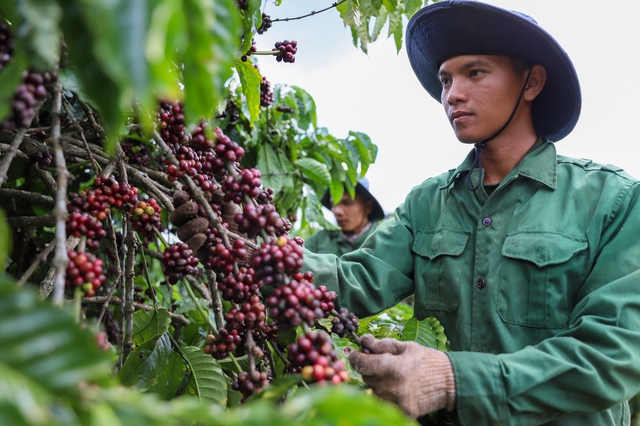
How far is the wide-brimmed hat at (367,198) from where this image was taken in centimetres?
624

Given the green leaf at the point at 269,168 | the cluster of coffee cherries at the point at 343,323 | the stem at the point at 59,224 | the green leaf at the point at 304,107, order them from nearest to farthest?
the stem at the point at 59,224 → the cluster of coffee cherries at the point at 343,323 → the green leaf at the point at 269,168 → the green leaf at the point at 304,107

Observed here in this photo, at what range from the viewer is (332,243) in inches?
243

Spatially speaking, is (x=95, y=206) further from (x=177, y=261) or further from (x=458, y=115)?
(x=458, y=115)

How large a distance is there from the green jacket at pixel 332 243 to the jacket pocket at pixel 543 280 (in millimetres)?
4114

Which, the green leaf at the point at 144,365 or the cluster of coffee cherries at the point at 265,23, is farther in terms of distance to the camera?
the cluster of coffee cherries at the point at 265,23

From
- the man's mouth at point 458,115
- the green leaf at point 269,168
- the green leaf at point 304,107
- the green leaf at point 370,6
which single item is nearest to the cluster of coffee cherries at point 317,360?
the green leaf at point 370,6

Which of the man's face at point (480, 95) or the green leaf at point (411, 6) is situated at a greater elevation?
the green leaf at point (411, 6)

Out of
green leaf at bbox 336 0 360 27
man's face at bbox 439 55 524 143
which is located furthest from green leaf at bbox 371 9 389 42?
man's face at bbox 439 55 524 143

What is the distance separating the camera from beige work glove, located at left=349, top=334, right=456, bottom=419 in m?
1.39

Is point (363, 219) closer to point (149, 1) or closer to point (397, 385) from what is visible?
point (397, 385)

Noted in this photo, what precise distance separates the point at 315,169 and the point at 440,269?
1474 millimetres

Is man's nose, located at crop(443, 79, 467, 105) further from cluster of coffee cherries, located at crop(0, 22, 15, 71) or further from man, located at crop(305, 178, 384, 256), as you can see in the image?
man, located at crop(305, 178, 384, 256)

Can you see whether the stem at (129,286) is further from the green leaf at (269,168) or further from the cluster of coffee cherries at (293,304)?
the green leaf at (269,168)

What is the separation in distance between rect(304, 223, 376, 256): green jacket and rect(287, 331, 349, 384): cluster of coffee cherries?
16.4 ft
